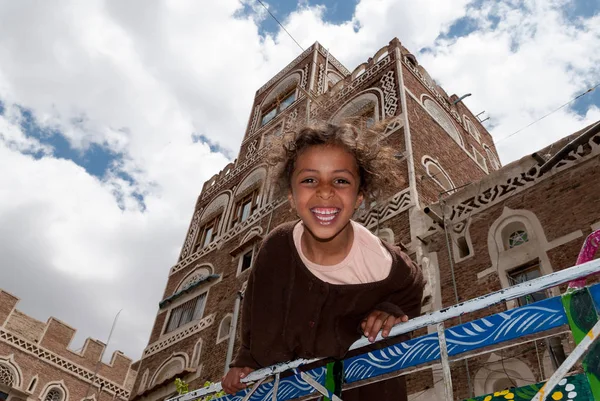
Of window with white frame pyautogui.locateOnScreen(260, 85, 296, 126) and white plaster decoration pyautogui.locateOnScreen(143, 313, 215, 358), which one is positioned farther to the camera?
window with white frame pyautogui.locateOnScreen(260, 85, 296, 126)

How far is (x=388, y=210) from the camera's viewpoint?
12062 mm

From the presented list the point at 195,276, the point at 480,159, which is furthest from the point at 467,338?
the point at 480,159

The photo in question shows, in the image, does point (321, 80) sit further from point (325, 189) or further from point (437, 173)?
point (325, 189)

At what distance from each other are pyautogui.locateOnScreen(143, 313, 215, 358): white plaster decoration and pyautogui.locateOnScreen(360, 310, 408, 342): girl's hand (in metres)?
13.6

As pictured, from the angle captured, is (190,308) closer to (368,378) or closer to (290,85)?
(290,85)

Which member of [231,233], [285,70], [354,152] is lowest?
[354,152]

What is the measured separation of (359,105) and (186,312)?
10.2 meters

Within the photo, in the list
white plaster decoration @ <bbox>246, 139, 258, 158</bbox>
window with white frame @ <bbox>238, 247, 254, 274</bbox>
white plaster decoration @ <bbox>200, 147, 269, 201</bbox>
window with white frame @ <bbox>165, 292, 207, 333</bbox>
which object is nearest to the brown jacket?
window with white frame @ <bbox>238, 247, 254, 274</bbox>

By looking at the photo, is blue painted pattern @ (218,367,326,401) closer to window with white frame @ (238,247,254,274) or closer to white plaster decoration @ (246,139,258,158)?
window with white frame @ (238,247,254,274)

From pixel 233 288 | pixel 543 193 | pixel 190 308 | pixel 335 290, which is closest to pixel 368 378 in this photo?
pixel 335 290

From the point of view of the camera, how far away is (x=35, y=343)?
2127 cm

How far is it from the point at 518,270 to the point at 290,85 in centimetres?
1849

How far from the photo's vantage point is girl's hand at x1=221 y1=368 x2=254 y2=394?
3197 mm

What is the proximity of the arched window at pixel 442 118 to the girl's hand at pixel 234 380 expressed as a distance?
15.0 metres
